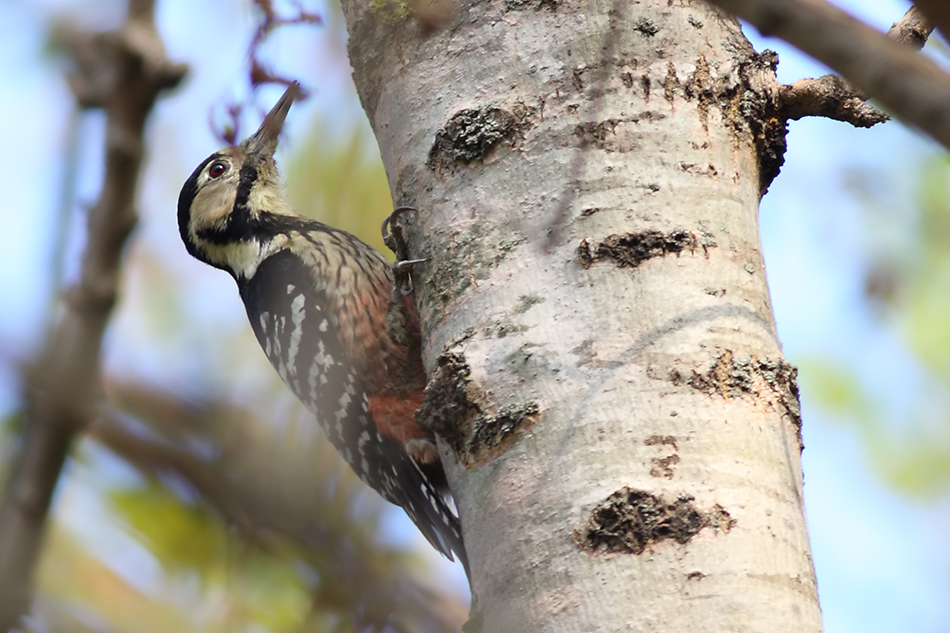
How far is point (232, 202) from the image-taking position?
15.9 ft

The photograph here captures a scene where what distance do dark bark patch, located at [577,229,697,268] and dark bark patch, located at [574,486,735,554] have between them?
1.56 ft

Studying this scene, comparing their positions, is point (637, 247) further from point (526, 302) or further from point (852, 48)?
point (852, 48)

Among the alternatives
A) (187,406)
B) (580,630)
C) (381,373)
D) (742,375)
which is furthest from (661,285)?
(381,373)

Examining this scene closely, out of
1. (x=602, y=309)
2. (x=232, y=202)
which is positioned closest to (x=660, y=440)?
(x=602, y=309)

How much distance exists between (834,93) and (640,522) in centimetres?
129

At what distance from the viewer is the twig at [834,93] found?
241 cm

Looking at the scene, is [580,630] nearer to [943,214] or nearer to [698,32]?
[698,32]

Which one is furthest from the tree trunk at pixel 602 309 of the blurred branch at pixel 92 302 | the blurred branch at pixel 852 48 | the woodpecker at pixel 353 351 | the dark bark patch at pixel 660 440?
the woodpecker at pixel 353 351

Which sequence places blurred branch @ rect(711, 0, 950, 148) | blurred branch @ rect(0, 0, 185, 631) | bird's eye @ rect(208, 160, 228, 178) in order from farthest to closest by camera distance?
bird's eye @ rect(208, 160, 228, 178) < blurred branch @ rect(0, 0, 185, 631) < blurred branch @ rect(711, 0, 950, 148)

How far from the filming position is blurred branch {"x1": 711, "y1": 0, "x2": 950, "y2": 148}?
87cm

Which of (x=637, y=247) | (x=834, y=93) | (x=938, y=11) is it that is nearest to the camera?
(x=938, y=11)

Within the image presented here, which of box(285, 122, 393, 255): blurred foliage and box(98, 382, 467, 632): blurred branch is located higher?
box(285, 122, 393, 255): blurred foliage

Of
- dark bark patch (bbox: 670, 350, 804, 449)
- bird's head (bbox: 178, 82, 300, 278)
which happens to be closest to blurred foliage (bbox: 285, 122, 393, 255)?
bird's head (bbox: 178, 82, 300, 278)

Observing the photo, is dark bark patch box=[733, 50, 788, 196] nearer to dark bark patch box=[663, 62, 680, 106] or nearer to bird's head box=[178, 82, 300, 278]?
dark bark patch box=[663, 62, 680, 106]
